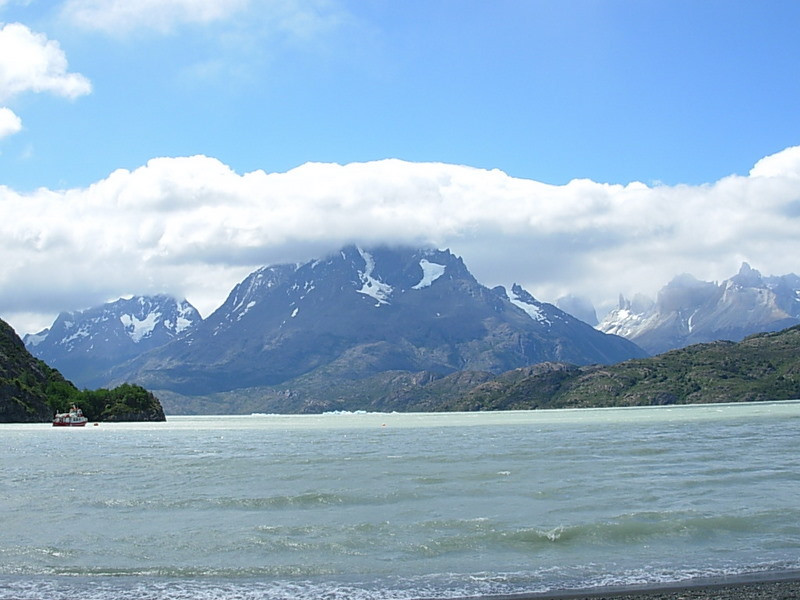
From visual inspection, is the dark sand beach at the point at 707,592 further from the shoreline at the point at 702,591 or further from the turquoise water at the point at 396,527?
the turquoise water at the point at 396,527

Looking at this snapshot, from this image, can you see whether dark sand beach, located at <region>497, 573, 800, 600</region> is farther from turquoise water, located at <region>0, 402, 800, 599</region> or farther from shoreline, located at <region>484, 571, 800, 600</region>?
turquoise water, located at <region>0, 402, 800, 599</region>

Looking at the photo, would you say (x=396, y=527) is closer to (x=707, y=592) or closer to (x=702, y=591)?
(x=702, y=591)

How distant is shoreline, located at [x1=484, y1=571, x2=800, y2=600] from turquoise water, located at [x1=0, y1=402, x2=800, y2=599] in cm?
110

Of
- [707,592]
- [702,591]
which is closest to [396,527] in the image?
[702,591]

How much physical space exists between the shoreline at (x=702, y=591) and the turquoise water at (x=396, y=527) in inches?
43.2

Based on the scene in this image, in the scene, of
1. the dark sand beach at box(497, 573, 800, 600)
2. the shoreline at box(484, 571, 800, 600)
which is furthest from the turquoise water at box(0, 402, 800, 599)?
the dark sand beach at box(497, 573, 800, 600)

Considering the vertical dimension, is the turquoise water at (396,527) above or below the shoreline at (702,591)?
below

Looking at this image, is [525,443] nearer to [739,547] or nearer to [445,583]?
[739,547]

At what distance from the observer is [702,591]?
2809cm

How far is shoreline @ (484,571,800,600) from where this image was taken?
27000 mm

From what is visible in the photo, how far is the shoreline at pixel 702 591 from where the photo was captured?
27000 mm

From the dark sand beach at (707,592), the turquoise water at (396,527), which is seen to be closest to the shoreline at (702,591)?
the dark sand beach at (707,592)

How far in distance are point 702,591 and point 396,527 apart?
1849cm

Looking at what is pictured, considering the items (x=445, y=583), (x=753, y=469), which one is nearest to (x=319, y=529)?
(x=445, y=583)
